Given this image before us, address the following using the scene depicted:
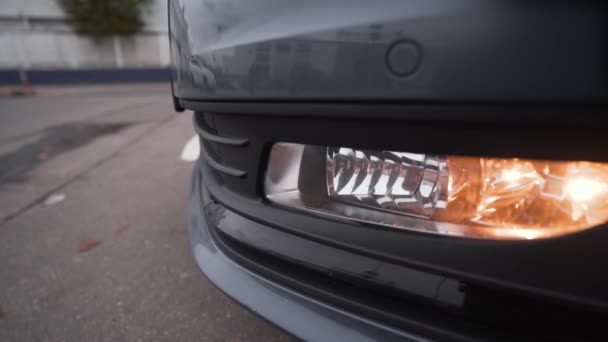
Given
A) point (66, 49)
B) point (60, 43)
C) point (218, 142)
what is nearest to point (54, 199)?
point (218, 142)

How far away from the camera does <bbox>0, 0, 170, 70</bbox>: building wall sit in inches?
833

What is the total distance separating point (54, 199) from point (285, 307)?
245cm

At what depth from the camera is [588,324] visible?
0.53 meters

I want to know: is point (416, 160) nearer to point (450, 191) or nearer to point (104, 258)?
point (450, 191)

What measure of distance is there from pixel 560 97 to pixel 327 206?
457 mm

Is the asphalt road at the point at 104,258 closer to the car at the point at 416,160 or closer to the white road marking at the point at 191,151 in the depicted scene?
the white road marking at the point at 191,151

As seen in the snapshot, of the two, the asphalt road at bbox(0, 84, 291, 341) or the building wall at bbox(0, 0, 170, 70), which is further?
the building wall at bbox(0, 0, 170, 70)

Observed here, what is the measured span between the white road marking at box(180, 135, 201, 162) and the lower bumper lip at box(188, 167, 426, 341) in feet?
7.79

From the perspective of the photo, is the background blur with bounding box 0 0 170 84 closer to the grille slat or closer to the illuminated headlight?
the grille slat

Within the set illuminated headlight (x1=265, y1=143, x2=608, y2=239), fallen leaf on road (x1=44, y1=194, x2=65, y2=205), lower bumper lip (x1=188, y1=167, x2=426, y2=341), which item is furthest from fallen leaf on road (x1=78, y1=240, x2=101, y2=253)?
illuminated headlight (x1=265, y1=143, x2=608, y2=239)

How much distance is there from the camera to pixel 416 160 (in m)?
0.62

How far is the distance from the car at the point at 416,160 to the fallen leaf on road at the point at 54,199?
219cm

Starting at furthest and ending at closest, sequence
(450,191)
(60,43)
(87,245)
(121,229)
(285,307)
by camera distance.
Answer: (60,43) < (121,229) < (87,245) < (285,307) < (450,191)

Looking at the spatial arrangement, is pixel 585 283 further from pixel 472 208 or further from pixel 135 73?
pixel 135 73
